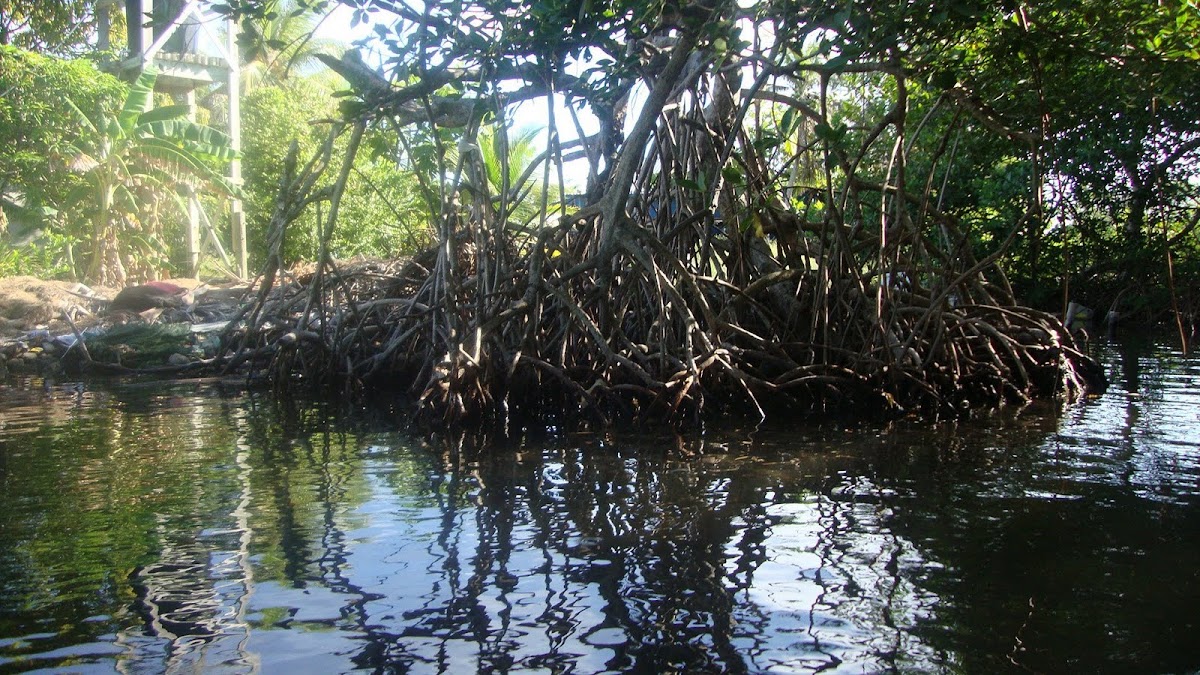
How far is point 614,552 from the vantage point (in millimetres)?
4059

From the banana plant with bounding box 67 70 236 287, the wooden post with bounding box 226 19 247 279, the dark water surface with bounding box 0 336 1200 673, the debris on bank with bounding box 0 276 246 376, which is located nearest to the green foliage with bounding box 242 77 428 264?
the wooden post with bounding box 226 19 247 279

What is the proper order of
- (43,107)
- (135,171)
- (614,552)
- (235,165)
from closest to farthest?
(614,552)
(43,107)
(135,171)
(235,165)

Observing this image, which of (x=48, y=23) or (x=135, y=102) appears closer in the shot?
(x=135, y=102)

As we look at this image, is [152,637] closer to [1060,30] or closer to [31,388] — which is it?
[1060,30]

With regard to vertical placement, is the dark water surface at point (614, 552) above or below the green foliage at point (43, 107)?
below

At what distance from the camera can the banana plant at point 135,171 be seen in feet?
52.9

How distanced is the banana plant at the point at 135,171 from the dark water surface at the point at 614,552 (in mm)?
10817

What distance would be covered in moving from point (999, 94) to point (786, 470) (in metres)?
3.61

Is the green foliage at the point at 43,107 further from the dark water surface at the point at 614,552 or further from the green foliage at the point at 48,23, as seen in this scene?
the dark water surface at the point at 614,552

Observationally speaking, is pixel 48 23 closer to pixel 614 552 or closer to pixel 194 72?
pixel 194 72

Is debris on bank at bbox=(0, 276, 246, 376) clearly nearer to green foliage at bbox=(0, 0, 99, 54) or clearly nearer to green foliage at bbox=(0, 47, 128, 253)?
green foliage at bbox=(0, 47, 128, 253)

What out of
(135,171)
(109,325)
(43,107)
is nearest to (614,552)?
(109,325)

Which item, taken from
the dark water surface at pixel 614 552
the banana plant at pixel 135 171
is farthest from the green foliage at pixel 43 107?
the dark water surface at pixel 614 552

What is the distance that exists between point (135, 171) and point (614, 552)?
15075mm
